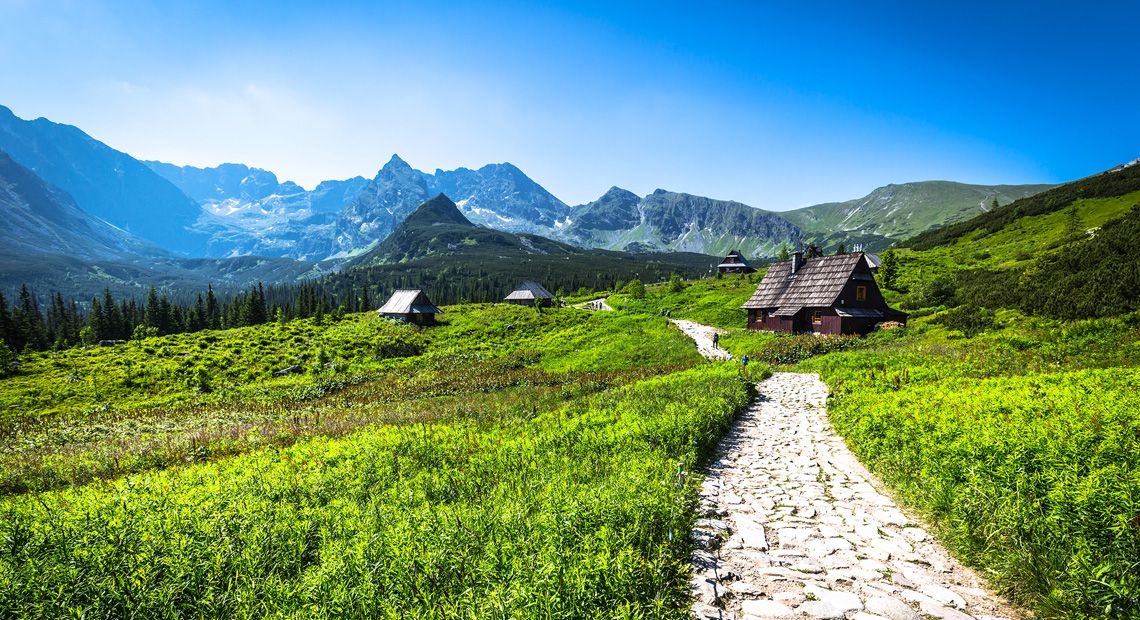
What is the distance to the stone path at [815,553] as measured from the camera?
202 inches

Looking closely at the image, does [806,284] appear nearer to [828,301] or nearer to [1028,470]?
[828,301]

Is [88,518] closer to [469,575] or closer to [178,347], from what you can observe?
[469,575]

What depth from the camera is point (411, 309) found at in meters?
61.5

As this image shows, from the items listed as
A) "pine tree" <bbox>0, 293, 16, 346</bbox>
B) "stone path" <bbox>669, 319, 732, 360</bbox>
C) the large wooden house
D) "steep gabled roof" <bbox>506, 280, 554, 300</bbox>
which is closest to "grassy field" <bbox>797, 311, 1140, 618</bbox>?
"stone path" <bbox>669, 319, 732, 360</bbox>

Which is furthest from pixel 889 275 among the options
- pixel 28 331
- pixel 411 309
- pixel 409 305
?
pixel 28 331

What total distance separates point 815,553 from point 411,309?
6048 centimetres

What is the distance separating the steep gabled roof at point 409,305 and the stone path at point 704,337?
34.3 meters

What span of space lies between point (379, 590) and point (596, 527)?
8.26 ft

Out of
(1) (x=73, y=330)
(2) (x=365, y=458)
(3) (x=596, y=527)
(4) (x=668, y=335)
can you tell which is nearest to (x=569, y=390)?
(2) (x=365, y=458)

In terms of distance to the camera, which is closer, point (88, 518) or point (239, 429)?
point (88, 518)

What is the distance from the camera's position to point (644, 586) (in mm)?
4824

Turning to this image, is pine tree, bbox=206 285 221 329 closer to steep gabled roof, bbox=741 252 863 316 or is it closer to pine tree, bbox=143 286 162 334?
pine tree, bbox=143 286 162 334

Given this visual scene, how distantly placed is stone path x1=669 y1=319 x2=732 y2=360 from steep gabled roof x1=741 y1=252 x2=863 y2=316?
5364 mm

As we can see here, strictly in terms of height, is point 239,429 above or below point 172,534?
below
